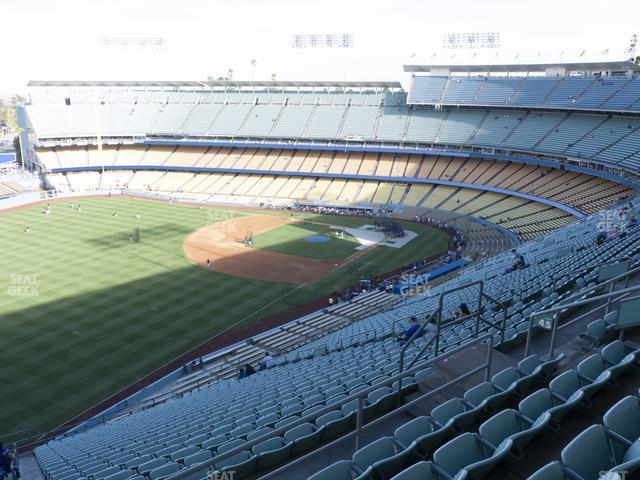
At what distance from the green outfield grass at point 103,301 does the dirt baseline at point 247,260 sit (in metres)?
1.17

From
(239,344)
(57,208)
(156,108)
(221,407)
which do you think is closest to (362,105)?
(156,108)

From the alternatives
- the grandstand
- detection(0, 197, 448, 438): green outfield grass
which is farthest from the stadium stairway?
detection(0, 197, 448, 438): green outfield grass

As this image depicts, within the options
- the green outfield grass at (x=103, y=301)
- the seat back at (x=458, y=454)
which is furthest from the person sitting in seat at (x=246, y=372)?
the seat back at (x=458, y=454)

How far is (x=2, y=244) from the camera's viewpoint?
1670 inches

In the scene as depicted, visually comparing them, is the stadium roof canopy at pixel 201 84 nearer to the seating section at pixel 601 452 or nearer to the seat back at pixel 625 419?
the seat back at pixel 625 419

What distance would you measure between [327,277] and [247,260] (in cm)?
738

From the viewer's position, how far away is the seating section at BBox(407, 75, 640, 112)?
5169cm

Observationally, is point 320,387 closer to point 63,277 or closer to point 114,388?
Answer: point 114,388

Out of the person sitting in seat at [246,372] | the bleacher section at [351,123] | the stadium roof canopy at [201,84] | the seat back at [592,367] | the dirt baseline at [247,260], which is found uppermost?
the stadium roof canopy at [201,84]

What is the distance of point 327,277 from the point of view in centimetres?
3725

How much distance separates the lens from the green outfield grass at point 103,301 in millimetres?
22188

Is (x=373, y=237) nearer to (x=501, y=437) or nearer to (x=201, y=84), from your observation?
(x=501, y=437)

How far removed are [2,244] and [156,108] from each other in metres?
44.4

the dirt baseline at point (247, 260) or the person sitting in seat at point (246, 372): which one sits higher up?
the dirt baseline at point (247, 260)
